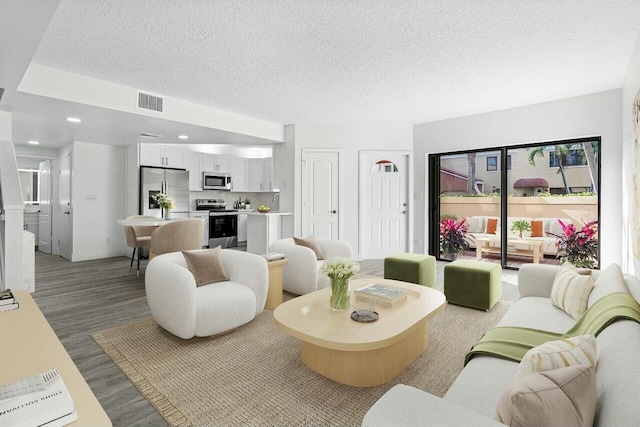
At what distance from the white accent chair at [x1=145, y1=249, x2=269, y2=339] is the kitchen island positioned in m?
2.89

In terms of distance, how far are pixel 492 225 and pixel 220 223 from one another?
565cm

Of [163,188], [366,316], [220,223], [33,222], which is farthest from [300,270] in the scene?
[33,222]

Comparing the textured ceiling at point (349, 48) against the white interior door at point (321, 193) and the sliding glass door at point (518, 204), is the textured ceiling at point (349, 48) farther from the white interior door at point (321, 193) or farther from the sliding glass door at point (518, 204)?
the white interior door at point (321, 193)

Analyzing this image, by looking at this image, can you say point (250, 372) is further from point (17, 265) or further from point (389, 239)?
point (389, 239)

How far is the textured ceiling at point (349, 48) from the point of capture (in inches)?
99.4

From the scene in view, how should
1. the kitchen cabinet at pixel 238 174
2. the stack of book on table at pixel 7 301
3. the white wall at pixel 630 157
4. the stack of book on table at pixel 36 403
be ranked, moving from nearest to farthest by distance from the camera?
the stack of book on table at pixel 36 403 → the stack of book on table at pixel 7 301 → the white wall at pixel 630 157 → the kitchen cabinet at pixel 238 174

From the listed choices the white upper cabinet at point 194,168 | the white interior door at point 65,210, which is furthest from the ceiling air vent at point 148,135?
the white interior door at point 65,210

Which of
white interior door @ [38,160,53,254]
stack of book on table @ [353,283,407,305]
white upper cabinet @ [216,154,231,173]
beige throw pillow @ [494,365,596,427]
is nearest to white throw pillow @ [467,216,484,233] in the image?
stack of book on table @ [353,283,407,305]

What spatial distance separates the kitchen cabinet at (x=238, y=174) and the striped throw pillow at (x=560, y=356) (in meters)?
7.72

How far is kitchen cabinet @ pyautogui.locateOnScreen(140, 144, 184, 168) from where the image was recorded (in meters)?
6.43

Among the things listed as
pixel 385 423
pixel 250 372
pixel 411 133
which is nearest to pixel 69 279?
pixel 250 372

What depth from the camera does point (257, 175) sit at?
8508 mm

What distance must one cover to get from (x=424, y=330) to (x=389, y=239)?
3865mm

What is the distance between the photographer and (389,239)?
6.30 meters
